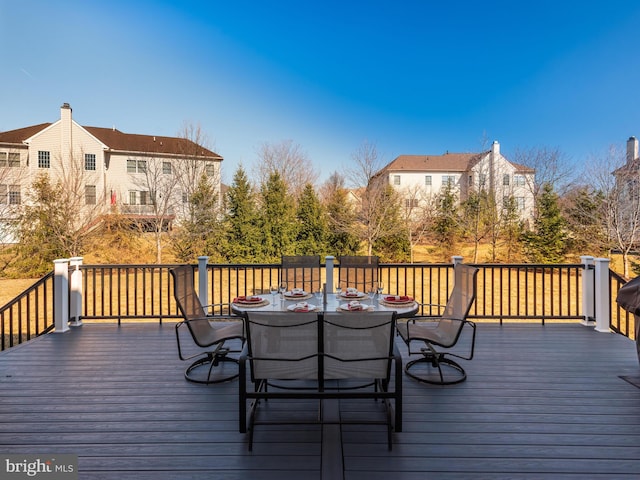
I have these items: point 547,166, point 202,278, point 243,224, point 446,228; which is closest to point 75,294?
point 202,278

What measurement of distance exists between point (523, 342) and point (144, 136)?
2558 cm

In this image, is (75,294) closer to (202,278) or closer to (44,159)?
(202,278)

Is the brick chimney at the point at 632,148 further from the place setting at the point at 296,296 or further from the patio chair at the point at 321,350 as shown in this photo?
the patio chair at the point at 321,350

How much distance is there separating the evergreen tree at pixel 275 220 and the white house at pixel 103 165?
12.7 feet

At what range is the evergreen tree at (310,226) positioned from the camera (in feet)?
47.3

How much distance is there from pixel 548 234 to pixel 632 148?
5259mm

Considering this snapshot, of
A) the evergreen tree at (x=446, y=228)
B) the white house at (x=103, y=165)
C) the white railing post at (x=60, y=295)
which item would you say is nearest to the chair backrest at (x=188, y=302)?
the white railing post at (x=60, y=295)

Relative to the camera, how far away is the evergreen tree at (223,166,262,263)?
13992 mm

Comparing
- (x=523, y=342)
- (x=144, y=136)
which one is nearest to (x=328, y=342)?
(x=523, y=342)

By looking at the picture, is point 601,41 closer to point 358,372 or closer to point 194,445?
point 358,372

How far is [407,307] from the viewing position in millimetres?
3652

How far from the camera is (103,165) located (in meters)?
20.8

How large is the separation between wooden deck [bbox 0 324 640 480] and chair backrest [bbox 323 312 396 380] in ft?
1.43

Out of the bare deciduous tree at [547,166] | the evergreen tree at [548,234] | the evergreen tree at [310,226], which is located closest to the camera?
the evergreen tree at [310,226]
